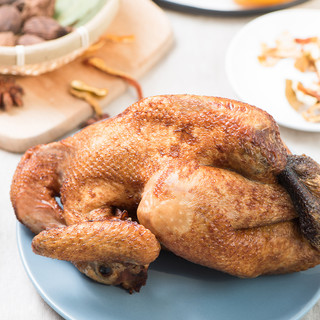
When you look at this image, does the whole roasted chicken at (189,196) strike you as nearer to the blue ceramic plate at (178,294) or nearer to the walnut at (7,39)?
the blue ceramic plate at (178,294)

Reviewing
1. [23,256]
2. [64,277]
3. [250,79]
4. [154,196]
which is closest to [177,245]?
[154,196]

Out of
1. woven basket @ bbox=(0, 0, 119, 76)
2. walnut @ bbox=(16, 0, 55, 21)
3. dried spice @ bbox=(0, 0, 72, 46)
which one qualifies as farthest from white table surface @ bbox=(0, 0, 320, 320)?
walnut @ bbox=(16, 0, 55, 21)

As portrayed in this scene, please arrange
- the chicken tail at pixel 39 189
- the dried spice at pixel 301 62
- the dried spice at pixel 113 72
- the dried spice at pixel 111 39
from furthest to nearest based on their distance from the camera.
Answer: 1. the dried spice at pixel 111 39
2. the dried spice at pixel 113 72
3. the dried spice at pixel 301 62
4. the chicken tail at pixel 39 189

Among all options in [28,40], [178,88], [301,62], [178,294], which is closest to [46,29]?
[28,40]

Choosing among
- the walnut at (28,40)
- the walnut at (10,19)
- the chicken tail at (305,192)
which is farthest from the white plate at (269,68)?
the walnut at (10,19)

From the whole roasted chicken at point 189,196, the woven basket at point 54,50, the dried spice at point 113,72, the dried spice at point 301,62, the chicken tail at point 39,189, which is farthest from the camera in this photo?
the dried spice at point 113,72

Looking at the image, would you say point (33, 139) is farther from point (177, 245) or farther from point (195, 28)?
point (195, 28)

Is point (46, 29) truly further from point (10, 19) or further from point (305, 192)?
point (305, 192)
